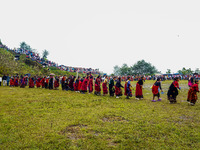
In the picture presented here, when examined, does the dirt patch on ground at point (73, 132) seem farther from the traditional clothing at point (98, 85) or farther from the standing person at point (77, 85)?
the standing person at point (77, 85)

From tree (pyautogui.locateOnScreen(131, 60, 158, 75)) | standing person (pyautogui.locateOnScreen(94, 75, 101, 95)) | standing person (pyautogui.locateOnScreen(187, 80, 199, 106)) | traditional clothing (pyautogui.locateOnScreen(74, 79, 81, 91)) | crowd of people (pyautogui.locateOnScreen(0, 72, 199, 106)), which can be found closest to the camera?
standing person (pyautogui.locateOnScreen(187, 80, 199, 106))

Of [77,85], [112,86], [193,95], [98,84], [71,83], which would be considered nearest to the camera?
[193,95]

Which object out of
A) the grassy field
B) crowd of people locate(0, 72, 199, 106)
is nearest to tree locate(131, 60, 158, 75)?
crowd of people locate(0, 72, 199, 106)

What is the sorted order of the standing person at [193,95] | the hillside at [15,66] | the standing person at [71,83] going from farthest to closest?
the hillside at [15,66]
the standing person at [71,83]
the standing person at [193,95]

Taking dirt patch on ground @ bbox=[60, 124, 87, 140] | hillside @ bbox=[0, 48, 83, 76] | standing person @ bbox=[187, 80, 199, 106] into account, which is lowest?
dirt patch on ground @ bbox=[60, 124, 87, 140]

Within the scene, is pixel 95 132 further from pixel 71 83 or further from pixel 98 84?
pixel 71 83

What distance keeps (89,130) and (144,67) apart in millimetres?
77832

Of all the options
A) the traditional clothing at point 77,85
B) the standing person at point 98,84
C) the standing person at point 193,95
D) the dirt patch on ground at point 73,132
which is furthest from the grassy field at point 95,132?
the traditional clothing at point 77,85

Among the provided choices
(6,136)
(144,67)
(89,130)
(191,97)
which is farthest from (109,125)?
(144,67)

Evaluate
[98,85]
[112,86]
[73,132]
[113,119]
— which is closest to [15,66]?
[98,85]

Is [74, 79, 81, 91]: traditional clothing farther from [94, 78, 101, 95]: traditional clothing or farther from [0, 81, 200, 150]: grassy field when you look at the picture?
[0, 81, 200, 150]: grassy field

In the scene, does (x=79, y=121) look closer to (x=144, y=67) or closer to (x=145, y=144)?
(x=145, y=144)

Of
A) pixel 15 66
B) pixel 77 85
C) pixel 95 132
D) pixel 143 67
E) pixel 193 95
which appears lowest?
pixel 95 132

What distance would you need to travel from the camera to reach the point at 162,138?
421 centimetres
